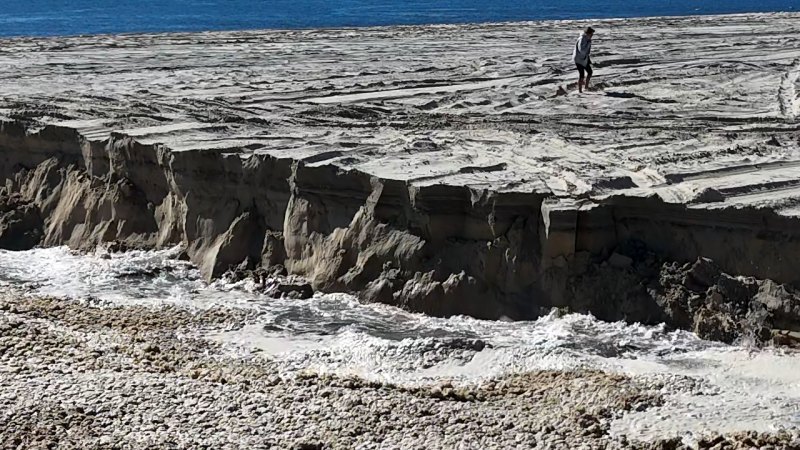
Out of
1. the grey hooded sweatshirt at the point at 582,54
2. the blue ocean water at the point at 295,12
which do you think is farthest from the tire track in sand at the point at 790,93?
the blue ocean water at the point at 295,12

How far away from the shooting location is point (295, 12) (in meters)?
50.3

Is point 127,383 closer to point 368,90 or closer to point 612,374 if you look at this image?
point 612,374

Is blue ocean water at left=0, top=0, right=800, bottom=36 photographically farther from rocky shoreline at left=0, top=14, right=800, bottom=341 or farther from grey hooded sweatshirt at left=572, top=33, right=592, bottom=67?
grey hooded sweatshirt at left=572, top=33, right=592, bottom=67

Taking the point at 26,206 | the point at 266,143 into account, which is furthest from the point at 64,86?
the point at 266,143

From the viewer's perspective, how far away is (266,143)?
527 inches

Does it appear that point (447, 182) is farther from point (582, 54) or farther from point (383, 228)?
point (582, 54)

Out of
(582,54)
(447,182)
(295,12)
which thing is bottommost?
(295,12)

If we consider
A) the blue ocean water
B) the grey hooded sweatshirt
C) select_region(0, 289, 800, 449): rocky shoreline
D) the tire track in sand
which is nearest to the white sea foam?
select_region(0, 289, 800, 449): rocky shoreline

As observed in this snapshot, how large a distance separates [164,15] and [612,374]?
41980 mm

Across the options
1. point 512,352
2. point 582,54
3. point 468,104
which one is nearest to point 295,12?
point 582,54

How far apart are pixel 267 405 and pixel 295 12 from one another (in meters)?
43.1

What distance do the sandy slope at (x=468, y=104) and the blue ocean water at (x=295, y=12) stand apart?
14.5 metres

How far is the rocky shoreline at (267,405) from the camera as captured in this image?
818 cm

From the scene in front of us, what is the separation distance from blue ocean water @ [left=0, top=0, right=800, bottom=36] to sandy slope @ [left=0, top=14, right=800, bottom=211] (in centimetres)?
1448
